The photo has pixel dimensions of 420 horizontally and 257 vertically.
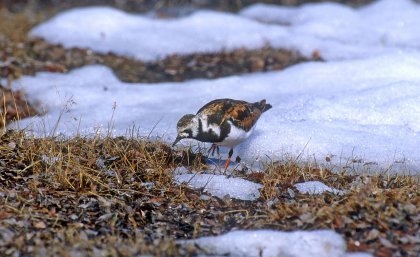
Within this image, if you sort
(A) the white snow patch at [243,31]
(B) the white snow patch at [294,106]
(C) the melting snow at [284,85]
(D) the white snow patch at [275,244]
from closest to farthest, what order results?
1. (D) the white snow patch at [275,244]
2. (B) the white snow patch at [294,106]
3. (C) the melting snow at [284,85]
4. (A) the white snow patch at [243,31]

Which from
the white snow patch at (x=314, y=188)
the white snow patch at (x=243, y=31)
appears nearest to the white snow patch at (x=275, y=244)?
the white snow patch at (x=314, y=188)

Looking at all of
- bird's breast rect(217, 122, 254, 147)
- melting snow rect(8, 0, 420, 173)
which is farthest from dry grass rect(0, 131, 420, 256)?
melting snow rect(8, 0, 420, 173)

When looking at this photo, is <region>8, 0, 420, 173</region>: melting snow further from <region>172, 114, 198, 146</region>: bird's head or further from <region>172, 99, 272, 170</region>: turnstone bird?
<region>172, 114, 198, 146</region>: bird's head

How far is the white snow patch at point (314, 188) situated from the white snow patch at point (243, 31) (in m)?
5.18

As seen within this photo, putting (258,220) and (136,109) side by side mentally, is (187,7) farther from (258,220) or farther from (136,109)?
(258,220)

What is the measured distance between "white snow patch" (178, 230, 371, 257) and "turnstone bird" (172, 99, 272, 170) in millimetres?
1380

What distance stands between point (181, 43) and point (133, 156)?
579 centimetres

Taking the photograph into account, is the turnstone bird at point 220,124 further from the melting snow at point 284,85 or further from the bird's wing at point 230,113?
the melting snow at point 284,85

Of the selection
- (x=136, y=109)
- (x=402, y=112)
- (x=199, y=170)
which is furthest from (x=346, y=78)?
(x=199, y=170)

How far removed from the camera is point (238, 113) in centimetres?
686

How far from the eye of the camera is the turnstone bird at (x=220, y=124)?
657 centimetres

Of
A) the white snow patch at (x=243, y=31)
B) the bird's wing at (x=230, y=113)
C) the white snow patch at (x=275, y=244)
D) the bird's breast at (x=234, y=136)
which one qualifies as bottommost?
the white snow patch at (x=275, y=244)

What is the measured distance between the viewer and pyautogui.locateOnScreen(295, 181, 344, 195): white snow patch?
631 cm

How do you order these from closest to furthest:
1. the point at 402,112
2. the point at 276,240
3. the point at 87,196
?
1. the point at 276,240
2. the point at 87,196
3. the point at 402,112
